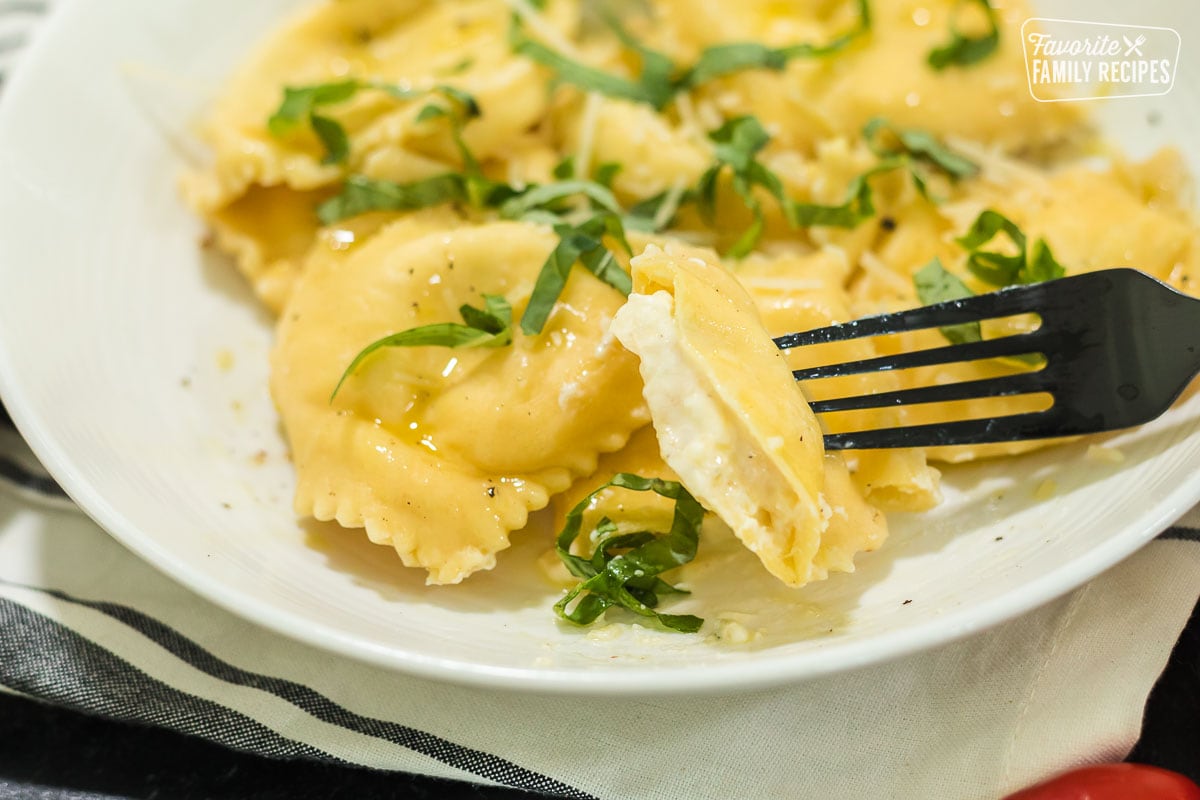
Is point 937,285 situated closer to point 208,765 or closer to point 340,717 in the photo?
point 340,717

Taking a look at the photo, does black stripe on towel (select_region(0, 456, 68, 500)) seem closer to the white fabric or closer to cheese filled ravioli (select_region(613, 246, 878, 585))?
the white fabric

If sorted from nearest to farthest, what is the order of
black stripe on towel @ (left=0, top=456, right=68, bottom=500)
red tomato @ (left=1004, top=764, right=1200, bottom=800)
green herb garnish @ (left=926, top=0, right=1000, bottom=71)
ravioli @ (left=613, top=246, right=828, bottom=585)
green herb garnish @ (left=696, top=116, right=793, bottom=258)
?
ravioli @ (left=613, top=246, right=828, bottom=585)
red tomato @ (left=1004, top=764, right=1200, bottom=800)
black stripe on towel @ (left=0, top=456, right=68, bottom=500)
green herb garnish @ (left=696, top=116, right=793, bottom=258)
green herb garnish @ (left=926, top=0, right=1000, bottom=71)

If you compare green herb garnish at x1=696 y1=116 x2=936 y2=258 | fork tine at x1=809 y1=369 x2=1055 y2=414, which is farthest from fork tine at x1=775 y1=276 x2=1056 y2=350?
green herb garnish at x1=696 y1=116 x2=936 y2=258

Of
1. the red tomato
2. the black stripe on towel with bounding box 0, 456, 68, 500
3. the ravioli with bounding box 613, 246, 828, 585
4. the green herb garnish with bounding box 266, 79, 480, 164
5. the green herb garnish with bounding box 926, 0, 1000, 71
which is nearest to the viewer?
the ravioli with bounding box 613, 246, 828, 585

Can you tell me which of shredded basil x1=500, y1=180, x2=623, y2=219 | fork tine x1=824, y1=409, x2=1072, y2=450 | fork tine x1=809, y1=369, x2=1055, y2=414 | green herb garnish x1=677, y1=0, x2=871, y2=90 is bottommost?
fork tine x1=824, y1=409, x2=1072, y2=450

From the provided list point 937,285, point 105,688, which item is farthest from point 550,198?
point 105,688

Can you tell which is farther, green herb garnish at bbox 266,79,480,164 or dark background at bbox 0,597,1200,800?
green herb garnish at bbox 266,79,480,164

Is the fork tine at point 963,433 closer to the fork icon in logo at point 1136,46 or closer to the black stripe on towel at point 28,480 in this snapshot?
the fork icon in logo at point 1136,46

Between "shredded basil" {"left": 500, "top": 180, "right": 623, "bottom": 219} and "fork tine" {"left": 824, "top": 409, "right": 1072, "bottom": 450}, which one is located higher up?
"shredded basil" {"left": 500, "top": 180, "right": 623, "bottom": 219}
